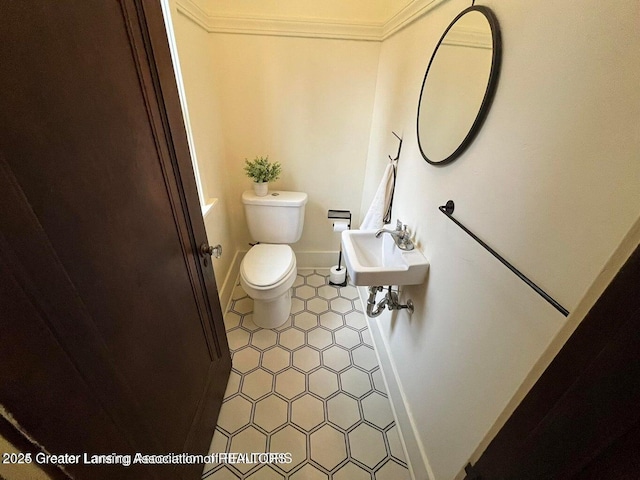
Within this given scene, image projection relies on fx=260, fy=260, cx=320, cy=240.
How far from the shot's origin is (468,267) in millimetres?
822

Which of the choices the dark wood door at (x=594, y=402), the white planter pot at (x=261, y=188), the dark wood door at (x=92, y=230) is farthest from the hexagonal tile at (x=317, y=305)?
the dark wood door at (x=594, y=402)

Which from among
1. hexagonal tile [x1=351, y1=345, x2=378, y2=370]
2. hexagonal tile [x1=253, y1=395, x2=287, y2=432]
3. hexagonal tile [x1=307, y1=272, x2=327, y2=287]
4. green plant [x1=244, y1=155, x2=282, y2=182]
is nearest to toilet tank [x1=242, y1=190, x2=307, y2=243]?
green plant [x1=244, y1=155, x2=282, y2=182]

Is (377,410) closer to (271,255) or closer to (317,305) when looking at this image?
(317,305)

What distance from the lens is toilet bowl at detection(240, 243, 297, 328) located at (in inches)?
61.7

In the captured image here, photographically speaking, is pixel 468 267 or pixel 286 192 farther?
pixel 286 192

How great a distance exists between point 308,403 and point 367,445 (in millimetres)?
342

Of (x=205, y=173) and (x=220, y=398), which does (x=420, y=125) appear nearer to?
(x=205, y=173)

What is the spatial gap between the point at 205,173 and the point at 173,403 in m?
1.19

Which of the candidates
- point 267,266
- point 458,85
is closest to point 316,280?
point 267,266

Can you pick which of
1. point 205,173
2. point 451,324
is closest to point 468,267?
point 451,324

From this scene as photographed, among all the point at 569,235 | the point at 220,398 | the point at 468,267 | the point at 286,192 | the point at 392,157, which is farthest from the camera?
the point at 286,192

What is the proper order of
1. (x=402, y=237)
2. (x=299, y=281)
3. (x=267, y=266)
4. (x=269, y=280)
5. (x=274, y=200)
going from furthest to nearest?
(x=299, y=281) < (x=274, y=200) < (x=267, y=266) < (x=269, y=280) < (x=402, y=237)

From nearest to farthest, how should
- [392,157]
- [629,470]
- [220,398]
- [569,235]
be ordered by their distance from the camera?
[629,470] < [569,235] < [220,398] < [392,157]

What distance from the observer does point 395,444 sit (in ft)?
4.07
